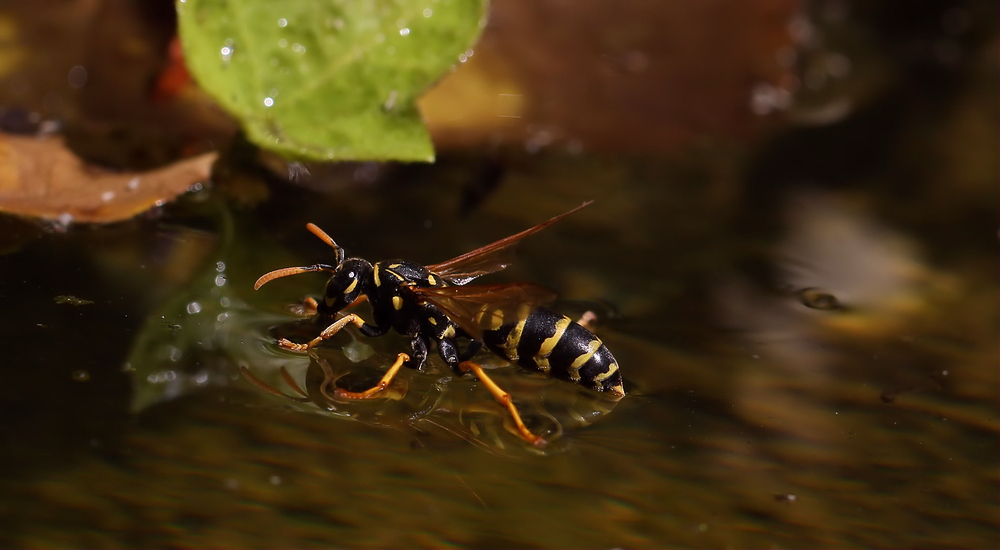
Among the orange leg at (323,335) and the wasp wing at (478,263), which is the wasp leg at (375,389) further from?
the wasp wing at (478,263)

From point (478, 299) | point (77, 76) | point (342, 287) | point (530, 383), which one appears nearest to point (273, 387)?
point (342, 287)

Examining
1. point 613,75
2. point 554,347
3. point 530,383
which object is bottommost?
point 530,383

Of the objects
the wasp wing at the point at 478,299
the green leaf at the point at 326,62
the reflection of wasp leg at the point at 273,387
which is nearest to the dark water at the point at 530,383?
the reflection of wasp leg at the point at 273,387

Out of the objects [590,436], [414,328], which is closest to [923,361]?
[590,436]

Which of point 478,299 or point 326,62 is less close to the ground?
point 326,62

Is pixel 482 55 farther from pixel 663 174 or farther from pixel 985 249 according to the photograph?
pixel 985 249

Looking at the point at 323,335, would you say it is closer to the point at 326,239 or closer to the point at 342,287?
the point at 342,287

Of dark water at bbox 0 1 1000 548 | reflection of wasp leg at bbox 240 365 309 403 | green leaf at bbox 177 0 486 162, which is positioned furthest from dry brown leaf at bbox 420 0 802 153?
reflection of wasp leg at bbox 240 365 309 403

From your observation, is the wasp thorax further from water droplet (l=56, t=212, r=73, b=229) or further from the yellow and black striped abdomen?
water droplet (l=56, t=212, r=73, b=229)
